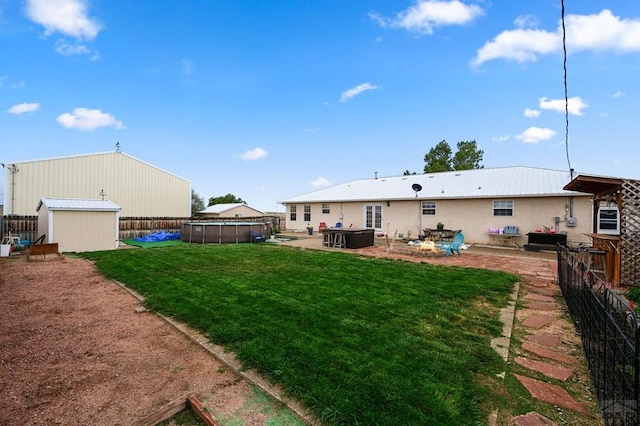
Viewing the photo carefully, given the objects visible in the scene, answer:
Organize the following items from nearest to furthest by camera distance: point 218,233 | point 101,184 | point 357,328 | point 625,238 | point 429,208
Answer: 1. point 357,328
2. point 625,238
3. point 218,233
4. point 429,208
5. point 101,184

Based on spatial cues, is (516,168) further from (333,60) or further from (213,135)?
(213,135)

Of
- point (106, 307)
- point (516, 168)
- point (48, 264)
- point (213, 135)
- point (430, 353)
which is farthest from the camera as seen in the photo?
point (213, 135)

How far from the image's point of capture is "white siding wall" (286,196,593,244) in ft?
42.8

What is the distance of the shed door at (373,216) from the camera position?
1867 centimetres

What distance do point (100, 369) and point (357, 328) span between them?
2838 mm

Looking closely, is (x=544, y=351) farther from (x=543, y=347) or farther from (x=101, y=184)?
(x=101, y=184)

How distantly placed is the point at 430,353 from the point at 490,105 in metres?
15.7

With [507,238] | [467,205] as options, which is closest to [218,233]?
[467,205]

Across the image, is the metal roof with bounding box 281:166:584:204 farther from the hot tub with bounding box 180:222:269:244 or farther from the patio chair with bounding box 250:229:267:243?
the hot tub with bounding box 180:222:269:244

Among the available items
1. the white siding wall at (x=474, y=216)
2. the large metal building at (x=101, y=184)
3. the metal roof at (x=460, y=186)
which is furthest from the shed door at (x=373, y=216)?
the large metal building at (x=101, y=184)

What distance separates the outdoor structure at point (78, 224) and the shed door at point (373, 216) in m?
13.1

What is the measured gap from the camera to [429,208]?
16.9 meters

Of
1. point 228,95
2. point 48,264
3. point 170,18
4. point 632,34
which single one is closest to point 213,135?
point 228,95

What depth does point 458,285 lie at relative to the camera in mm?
6645
